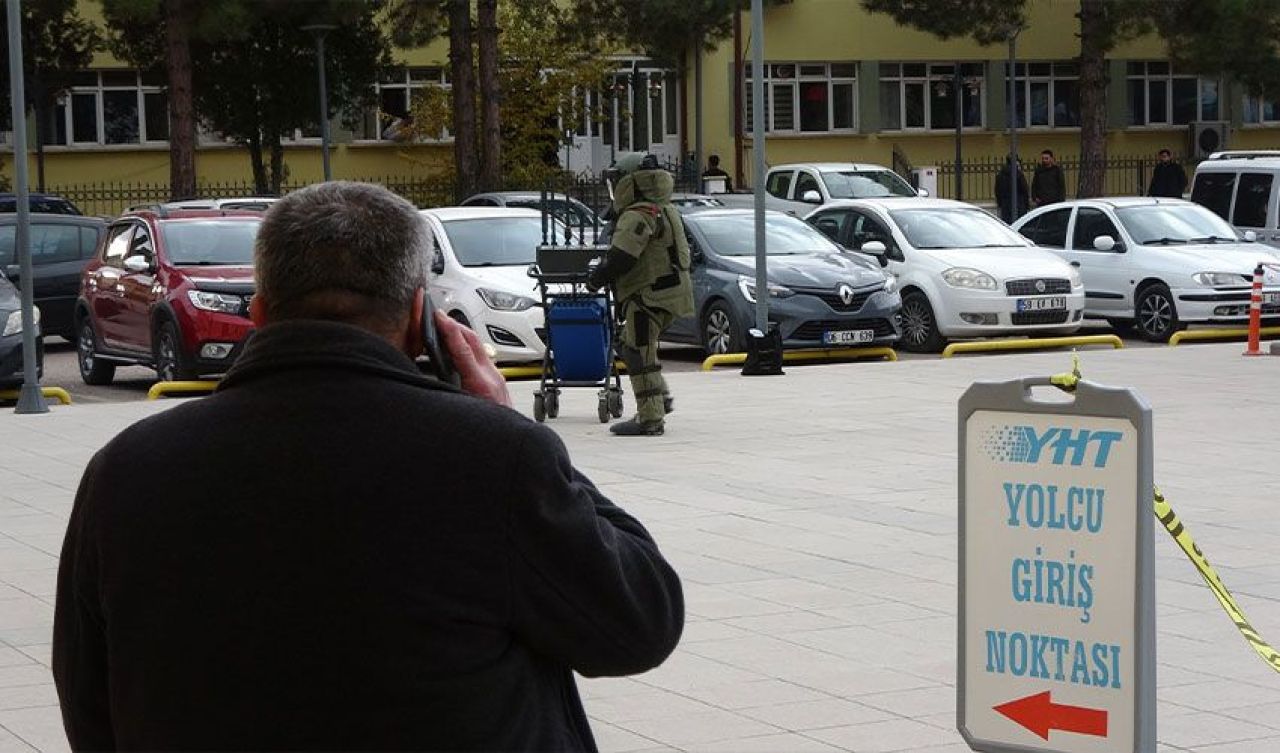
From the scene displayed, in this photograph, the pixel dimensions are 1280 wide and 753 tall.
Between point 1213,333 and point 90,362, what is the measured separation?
437 inches

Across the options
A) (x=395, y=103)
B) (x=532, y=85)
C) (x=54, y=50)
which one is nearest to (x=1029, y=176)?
(x=532, y=85)

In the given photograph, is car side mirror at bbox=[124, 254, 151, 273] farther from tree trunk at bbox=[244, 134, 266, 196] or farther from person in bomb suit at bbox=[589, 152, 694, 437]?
tree trunk at bbox=[244, 134, 266, 196]

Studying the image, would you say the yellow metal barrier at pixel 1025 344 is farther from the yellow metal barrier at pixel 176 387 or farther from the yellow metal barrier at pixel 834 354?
the yellow metal barrier at pixel 176 387

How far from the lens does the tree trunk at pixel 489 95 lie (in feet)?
128

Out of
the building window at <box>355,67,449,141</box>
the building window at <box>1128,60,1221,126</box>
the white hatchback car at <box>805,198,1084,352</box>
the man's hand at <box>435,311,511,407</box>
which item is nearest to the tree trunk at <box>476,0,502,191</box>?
the building window at <box>355,67,449,141</box>

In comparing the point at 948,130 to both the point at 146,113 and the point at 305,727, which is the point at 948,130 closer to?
the point at 146,113

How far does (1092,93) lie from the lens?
42.7 m

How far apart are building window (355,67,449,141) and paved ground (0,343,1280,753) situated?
3394cm

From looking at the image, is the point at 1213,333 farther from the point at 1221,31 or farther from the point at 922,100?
the point at 922,100

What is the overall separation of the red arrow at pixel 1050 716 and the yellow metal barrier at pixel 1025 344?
1618 centimetres

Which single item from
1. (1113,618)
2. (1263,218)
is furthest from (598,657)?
(1263,218)

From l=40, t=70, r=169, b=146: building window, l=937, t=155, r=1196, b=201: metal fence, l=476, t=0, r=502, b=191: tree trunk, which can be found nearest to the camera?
l=476, t=0, r=502, b=191: tree trunk

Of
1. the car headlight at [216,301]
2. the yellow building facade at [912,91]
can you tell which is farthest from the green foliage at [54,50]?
the car headlight at [216,301]

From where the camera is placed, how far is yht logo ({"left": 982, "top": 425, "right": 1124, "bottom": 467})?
4953 mm
